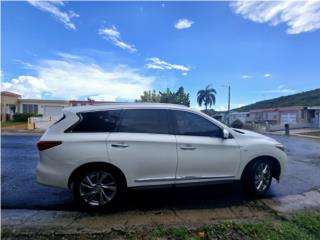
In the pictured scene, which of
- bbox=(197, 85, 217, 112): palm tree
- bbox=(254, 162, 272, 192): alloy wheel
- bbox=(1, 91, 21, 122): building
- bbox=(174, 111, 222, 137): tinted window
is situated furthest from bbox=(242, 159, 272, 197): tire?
bbox=(197, 85, 217, 112): palm tree

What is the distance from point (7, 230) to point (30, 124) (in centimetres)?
2742

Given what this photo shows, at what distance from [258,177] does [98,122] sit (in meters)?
3.27

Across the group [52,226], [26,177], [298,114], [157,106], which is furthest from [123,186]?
[298,114]

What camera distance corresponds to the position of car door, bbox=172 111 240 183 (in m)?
4.83

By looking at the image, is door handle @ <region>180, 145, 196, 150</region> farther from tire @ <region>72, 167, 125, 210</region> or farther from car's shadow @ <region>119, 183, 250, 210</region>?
tire @ <region>72, 167, 125, 210</region>

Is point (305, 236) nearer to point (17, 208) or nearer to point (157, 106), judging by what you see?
point (157, 106)

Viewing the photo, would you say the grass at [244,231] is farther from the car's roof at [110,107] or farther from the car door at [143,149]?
the car's roof at [110,107]

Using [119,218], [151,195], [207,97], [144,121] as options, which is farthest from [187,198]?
[207,97]

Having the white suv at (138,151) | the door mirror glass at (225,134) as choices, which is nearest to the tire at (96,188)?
the white suv at (138,151)

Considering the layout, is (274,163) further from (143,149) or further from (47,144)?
(47,144)

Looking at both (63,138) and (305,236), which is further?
(63,138)

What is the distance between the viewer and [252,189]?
528 centimetres

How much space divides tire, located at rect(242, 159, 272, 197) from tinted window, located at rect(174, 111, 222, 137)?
0.97m

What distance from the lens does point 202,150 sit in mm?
4910
